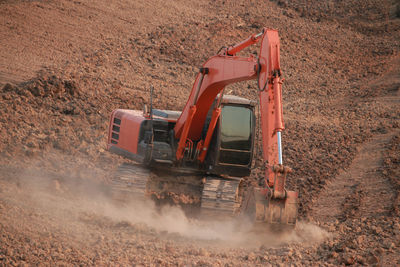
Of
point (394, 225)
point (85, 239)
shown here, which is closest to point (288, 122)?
point (394, 225)

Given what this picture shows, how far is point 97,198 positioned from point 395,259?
16.9 ft

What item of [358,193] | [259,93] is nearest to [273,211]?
[259,93]

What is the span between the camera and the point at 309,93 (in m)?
19.1

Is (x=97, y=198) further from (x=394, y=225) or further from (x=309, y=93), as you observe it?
(x=309, y=93)

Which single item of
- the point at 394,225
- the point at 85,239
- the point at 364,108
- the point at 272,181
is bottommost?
the point at 85,239

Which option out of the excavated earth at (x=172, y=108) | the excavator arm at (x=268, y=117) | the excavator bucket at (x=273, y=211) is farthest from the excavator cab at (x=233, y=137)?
the excavator bucket at (x=273, y=211)

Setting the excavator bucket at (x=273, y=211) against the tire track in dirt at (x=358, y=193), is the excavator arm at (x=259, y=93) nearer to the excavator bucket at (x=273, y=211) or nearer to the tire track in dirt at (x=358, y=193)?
the excavator bucket at (x=273, y=211)

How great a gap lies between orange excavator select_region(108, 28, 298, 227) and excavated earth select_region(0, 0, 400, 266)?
1.38 feet

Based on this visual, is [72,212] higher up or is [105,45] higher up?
[105,45]

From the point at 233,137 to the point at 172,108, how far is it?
6.64 m

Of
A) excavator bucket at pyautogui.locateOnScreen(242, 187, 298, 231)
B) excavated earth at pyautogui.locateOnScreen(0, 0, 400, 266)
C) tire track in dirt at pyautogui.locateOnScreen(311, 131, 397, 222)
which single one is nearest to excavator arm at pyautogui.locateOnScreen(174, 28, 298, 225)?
excavator bucket at pyautogui.locateOnScreen(242, 187, 298, 231)

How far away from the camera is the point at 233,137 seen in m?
8.66

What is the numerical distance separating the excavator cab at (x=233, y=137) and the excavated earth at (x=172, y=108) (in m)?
1.05

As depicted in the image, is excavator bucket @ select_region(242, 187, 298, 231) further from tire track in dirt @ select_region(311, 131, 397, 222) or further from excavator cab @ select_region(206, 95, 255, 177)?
tire track in dirt @ select_region(311, 131, 397, 222)
